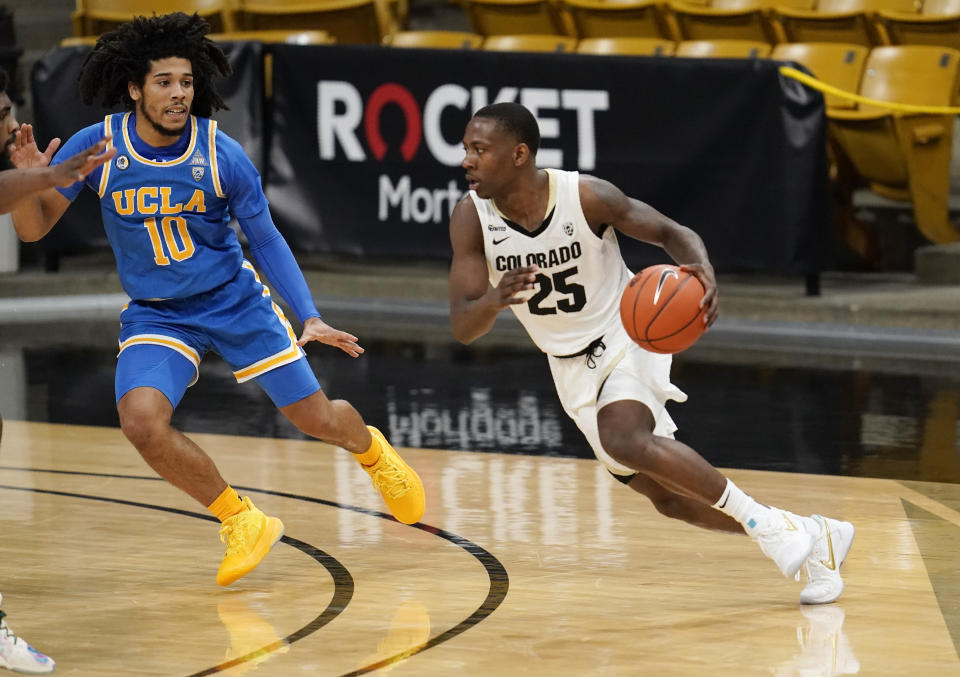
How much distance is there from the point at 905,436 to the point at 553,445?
1655mm

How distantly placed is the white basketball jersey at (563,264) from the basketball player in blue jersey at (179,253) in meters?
0.58

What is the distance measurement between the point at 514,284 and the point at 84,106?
7.92m

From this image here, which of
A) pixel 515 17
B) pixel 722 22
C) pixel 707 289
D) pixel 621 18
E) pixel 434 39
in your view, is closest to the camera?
pixel 707 289

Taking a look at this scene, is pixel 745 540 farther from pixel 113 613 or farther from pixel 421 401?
pixel 421 401

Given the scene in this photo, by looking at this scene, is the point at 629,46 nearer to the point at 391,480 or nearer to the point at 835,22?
the point at 835,22

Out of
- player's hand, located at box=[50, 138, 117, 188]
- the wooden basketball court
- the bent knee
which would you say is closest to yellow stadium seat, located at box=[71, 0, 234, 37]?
the wooden basketball court

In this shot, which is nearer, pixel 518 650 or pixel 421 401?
pixel 518 650

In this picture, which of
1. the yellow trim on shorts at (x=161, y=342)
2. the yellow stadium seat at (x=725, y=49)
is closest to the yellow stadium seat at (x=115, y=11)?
the yellow stadium seat at (x=725, y=49)

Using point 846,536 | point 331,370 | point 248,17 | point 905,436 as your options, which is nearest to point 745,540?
point 846,536

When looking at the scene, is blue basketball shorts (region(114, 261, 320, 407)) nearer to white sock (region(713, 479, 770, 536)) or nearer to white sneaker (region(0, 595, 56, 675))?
white sneaker (region(0, 595, 56, 675))

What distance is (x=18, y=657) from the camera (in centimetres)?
425

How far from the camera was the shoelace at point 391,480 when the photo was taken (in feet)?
19.4

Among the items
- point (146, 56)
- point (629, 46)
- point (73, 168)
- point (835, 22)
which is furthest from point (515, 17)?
point (73, 168)

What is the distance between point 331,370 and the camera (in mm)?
9688
